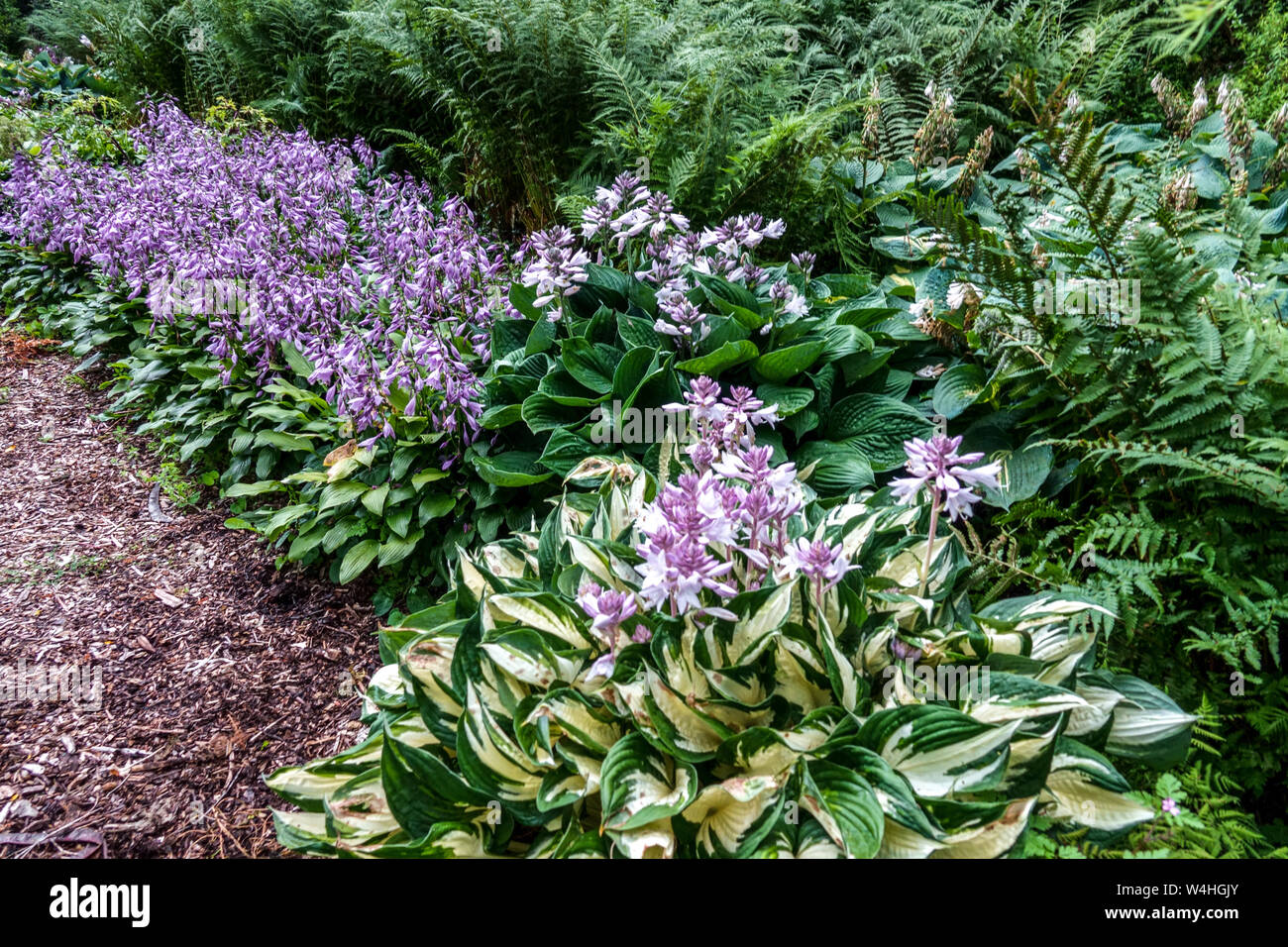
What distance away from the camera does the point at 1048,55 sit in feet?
13.6

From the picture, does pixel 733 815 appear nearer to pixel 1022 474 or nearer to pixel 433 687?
pixel 433 687

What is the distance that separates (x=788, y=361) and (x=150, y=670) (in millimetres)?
A: 2576

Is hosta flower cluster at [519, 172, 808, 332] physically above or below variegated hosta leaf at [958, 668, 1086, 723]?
above

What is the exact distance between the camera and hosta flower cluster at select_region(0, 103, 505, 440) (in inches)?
120

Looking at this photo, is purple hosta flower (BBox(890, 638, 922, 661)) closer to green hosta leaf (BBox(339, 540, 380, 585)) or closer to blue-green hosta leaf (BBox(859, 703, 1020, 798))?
blue-green hosta leaf (BBox(859, 703, 1020, 798))

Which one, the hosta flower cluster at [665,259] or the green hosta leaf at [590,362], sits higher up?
the hosta flower cluster at [665,259]

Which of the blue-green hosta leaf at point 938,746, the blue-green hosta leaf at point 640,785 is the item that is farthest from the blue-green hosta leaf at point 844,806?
the blue-green hosta leaf at point 640,785

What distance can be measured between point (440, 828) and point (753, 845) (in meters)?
0.59

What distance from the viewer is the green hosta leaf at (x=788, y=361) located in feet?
8.53
